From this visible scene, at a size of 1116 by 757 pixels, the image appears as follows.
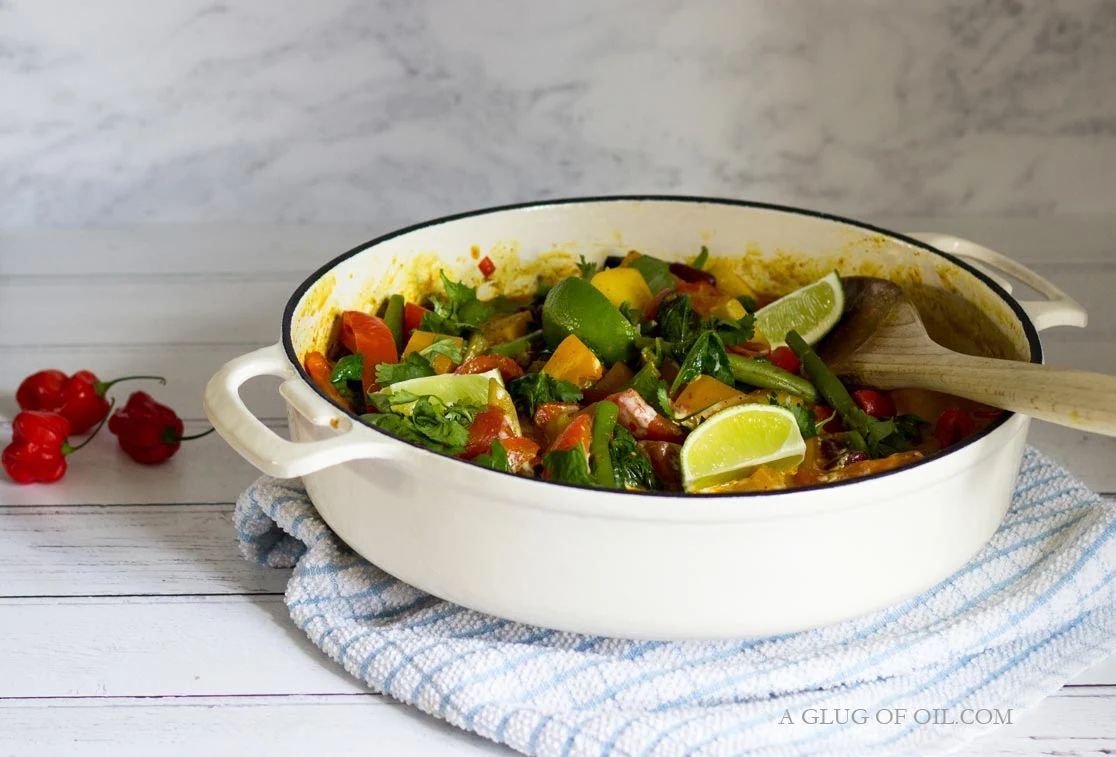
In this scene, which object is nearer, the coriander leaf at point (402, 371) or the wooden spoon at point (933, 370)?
the wooden spoon at point (933, 370)

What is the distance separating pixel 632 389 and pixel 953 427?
0.48 meters

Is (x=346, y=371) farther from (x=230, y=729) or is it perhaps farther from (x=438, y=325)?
(x=230, y=729)

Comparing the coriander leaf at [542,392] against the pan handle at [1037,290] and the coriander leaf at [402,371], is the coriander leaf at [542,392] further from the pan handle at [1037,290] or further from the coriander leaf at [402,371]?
the pan handle at [1037,290]

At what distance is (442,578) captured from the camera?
1.60m

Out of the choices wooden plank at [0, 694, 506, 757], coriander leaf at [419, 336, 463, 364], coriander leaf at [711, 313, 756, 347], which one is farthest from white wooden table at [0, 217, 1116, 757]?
coriander leaf at [711, 313, 756, 347]

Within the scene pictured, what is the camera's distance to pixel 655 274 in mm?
2361

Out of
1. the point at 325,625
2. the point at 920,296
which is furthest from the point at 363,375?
the point at 920,296

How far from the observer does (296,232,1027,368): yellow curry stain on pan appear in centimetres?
207

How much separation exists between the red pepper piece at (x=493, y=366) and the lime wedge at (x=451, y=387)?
0.11 m

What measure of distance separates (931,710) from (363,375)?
39.4 inches

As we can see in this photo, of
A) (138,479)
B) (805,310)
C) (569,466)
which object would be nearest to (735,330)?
(805,310)

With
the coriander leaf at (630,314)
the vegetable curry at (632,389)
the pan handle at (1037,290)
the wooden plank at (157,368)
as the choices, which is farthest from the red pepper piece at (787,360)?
the wooden plank at (157,368)

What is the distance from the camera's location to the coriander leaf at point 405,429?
1748mm

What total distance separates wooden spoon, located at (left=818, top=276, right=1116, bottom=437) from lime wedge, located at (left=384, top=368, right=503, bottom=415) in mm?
593
